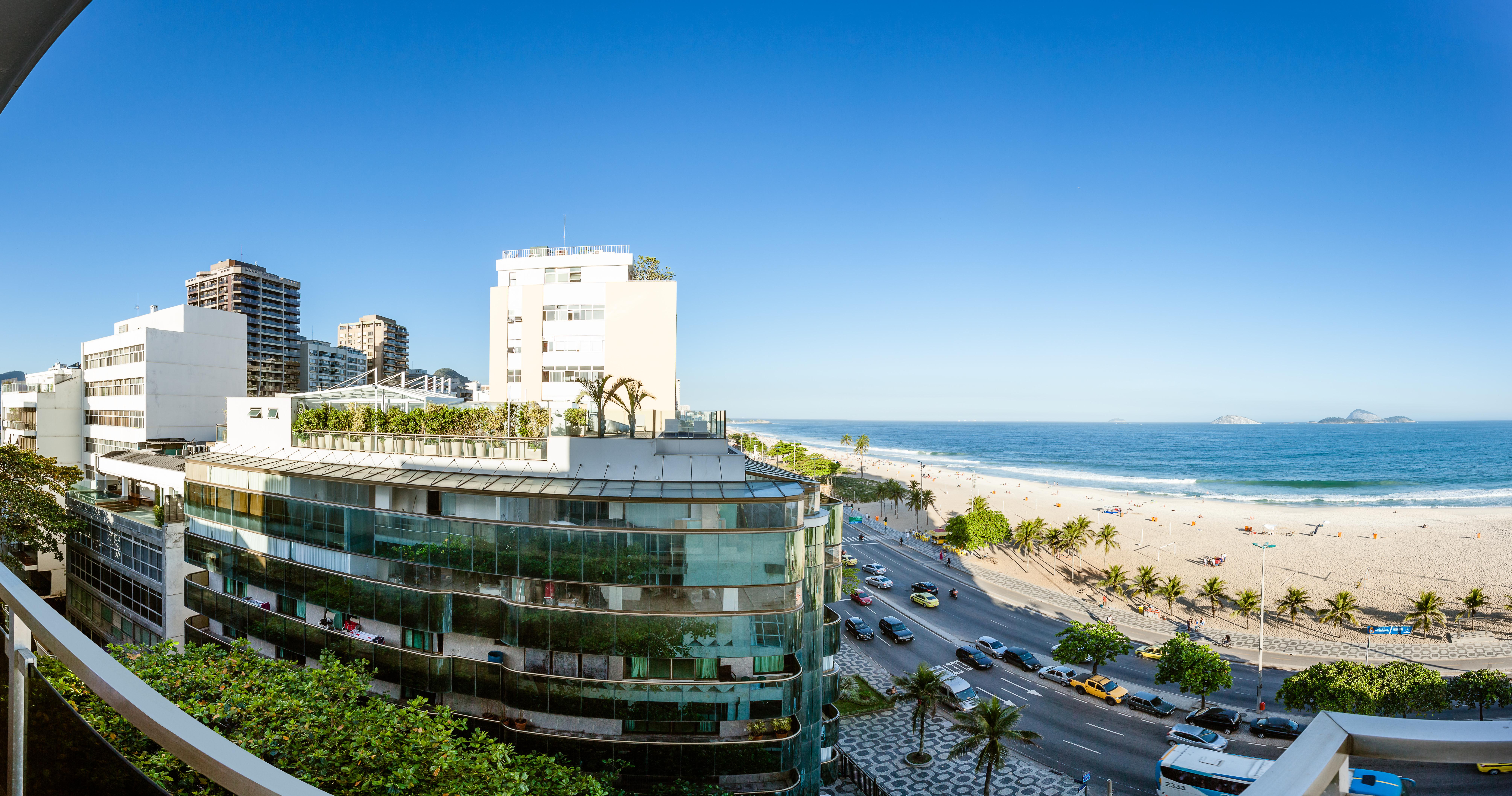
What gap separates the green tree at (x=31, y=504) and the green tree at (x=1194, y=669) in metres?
43.0

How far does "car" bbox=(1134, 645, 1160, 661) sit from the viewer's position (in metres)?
29.8

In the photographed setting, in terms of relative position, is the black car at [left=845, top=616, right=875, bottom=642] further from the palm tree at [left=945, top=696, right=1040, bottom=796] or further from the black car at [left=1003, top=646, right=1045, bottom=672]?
the palm tree at [left=945, top=696, right=1040, bottom=796]

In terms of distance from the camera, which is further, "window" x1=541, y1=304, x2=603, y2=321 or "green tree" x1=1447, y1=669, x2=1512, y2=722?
"window" x1=541, y1=304, x2=603, y2=321

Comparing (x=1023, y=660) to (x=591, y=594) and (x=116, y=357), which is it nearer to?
(x=591, y=594)

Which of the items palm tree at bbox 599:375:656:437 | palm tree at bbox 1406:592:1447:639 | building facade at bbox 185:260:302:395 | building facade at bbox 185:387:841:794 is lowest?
palm tree at bbox 1406:592:1447:639

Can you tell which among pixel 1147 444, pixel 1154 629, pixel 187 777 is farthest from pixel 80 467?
pixel 1147 444

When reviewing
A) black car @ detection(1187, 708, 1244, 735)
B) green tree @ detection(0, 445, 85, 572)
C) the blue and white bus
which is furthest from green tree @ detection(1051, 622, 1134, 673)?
green tree @ detection(0, 445, 85, 572)

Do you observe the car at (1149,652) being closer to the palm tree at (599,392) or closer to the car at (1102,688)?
the car at (1102,688)

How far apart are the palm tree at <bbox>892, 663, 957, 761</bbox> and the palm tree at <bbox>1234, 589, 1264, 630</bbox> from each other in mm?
19476

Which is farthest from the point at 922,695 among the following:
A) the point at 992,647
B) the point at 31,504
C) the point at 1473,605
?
the point at 31,504

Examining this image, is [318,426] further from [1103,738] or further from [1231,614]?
[1231,614]

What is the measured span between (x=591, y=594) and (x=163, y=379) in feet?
107

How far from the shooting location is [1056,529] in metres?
47.3

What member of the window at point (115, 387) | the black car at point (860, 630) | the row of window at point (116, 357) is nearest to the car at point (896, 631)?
the black car at point (860, 630)
